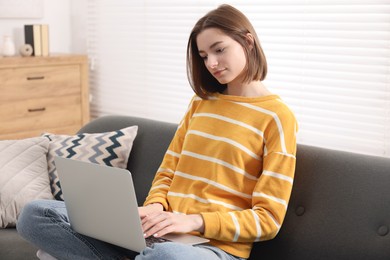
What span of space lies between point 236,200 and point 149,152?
682 mm

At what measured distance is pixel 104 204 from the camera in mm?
1953

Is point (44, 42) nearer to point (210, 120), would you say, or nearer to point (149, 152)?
point (149, 152)

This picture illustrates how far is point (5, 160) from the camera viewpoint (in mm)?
2736

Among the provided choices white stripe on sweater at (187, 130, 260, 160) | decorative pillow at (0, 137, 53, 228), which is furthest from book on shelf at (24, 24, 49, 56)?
white stripe on sweater at (187, 130, 260, 160)

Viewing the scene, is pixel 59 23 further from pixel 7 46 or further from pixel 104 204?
pixel 104 204

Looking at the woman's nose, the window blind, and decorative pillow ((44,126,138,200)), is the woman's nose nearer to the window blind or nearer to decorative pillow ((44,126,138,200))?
decorative pillow ((44,126,138,200))

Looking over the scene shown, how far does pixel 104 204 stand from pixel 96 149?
86cm

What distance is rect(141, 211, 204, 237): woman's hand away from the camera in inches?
78.4

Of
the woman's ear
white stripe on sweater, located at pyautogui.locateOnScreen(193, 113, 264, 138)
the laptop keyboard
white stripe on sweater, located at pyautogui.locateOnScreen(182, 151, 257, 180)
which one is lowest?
the laptop keyboard

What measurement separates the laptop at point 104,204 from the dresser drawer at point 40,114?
6.49 ft

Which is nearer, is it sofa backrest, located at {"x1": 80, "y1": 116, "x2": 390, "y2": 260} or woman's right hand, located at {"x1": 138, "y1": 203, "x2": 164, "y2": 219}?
sofa backrest, located at {"x1": 80, "y1": 116, "x2": 390, "y2": 260}

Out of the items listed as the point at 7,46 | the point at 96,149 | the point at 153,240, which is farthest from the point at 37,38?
the point at 153,240

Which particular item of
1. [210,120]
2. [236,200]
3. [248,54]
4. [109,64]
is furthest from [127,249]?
[109,64]

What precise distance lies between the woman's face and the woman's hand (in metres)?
0.50
